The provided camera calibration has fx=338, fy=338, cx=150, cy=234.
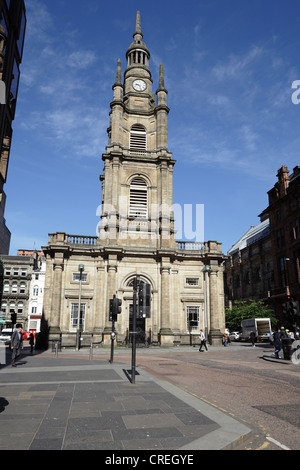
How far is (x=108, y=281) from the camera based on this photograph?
33.0 meters

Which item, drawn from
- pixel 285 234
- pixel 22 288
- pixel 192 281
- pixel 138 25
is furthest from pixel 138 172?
pixel 22 288

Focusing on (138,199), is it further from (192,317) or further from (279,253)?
(279,253)

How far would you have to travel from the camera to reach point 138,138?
40344 millimetres

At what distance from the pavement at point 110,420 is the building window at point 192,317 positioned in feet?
81.8

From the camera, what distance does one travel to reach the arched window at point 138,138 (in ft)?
131

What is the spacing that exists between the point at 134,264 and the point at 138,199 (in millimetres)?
7435

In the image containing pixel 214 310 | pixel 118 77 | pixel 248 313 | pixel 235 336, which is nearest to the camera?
pixel 214 310

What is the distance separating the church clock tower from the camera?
3566 centimetres

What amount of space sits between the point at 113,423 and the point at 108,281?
27.3 metres

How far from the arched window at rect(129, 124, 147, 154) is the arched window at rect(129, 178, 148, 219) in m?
4.50

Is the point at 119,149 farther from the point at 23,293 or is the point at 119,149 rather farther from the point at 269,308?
the point at 23,293

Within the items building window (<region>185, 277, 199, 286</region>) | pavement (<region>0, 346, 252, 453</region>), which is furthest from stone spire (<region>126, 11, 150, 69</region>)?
pavement (<region>0, 346, 252, 453</region>)

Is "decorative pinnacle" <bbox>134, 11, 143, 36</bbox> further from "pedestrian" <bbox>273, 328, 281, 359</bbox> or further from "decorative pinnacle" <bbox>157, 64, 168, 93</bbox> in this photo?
"pedestrian" <bbox>273, 328, 281, 359</bbox>

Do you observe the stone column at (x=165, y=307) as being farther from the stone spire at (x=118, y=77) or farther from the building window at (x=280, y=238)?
the building window at (x=280, y=238)
